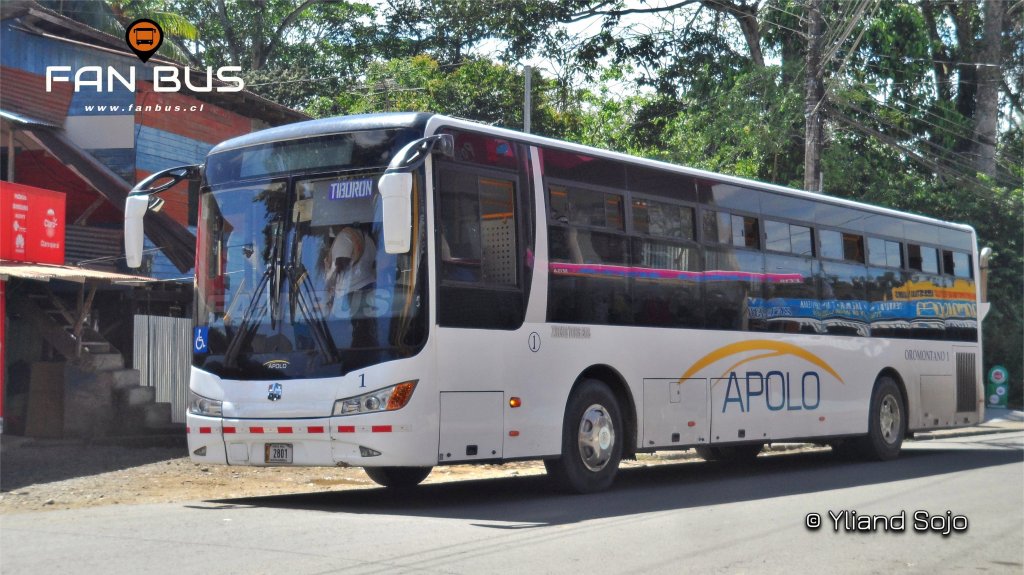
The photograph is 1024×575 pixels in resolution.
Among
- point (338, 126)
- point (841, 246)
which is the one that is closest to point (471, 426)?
point (338, 126)

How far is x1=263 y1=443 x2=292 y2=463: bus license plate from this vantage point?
973cm

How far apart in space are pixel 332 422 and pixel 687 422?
15.2 ft

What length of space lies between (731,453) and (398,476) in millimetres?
7171

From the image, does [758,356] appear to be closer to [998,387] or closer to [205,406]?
[205,406]

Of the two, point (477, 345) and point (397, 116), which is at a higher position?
point (397, 116)

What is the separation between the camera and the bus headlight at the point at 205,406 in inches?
399

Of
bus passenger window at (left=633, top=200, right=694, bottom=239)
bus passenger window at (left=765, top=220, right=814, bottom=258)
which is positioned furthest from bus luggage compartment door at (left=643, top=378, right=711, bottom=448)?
bus passenger window at (left=765, top=220, right=814, bottom=258)

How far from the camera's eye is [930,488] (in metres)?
12.5

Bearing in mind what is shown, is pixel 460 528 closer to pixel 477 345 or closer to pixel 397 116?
pixel 477 345

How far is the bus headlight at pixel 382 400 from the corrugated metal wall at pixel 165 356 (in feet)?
32.3

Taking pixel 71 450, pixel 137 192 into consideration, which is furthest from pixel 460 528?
pixel 71 450

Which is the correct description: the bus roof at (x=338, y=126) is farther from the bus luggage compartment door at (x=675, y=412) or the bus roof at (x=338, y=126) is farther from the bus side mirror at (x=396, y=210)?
the bus luggage compartment door at (x=675, y=412)

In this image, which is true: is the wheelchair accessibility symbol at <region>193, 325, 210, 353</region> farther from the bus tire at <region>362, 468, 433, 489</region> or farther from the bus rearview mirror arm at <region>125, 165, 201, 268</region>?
the bus tire at <region>362, 468, 433, 489</region>

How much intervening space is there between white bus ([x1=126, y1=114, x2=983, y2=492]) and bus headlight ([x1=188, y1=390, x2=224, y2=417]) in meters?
0.03
